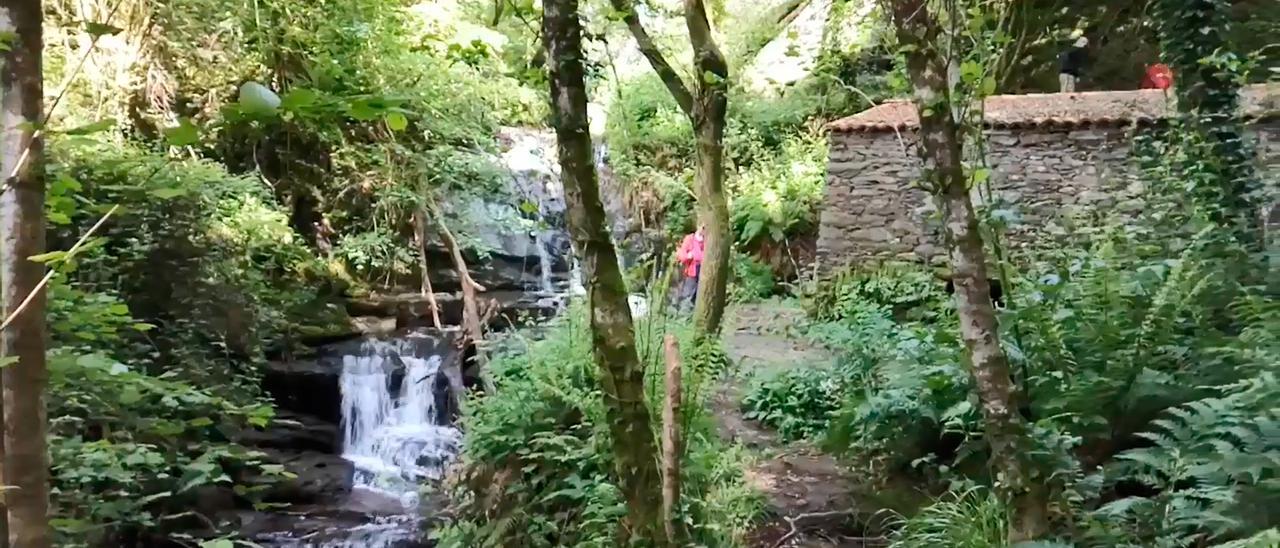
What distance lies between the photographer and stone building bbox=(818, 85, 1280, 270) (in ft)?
32.1

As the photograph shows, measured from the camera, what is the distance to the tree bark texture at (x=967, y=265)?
369 centimetres

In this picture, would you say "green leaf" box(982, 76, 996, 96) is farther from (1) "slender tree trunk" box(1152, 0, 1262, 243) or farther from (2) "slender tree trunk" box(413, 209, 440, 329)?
(2) "slender tree trunk" box(413, 209, 440, 329)

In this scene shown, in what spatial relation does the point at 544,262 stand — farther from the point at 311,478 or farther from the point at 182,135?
the point at 182,135

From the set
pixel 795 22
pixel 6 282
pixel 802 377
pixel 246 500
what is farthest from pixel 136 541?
pixel 795 22

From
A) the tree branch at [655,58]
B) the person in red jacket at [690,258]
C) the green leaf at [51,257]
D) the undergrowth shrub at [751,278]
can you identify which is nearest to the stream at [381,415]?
the person in red jacket at [690,258]

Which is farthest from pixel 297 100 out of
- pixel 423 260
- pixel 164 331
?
pixel 423 260

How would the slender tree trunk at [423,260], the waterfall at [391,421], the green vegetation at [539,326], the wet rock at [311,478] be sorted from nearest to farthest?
the green vegetation at [539,326], the wet rock at [311,478], the waterfall at [391,421], the slender tree trunk at [423,260]

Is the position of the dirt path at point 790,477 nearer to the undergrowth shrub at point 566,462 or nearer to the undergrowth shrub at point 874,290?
the undergrowth shrub at point 566,462

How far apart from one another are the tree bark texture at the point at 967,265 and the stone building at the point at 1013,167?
5145 millimetres

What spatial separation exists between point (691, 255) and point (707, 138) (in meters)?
2.55

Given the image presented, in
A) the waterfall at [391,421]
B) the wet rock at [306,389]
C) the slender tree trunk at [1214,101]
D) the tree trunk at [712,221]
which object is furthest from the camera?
the wet rock at [306,389]

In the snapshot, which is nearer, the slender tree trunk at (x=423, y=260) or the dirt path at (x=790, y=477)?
the dirt path at (x=790, y=477)

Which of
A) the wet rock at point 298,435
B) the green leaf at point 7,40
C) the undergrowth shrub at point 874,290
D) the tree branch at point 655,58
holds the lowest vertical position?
the wet rock at point 298,435

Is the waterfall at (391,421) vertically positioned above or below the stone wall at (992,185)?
below
